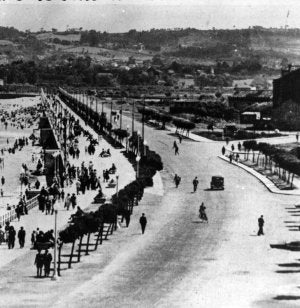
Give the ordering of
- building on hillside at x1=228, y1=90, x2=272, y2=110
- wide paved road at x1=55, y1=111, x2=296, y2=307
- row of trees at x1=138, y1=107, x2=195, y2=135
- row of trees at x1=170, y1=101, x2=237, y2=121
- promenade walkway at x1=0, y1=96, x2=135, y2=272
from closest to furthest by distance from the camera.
A: wide paved road at x1=55, y1=111, x2=296, y2=307 → promenade walkway at x1=0, y1=96, x2=135, y2=272 → row of trees at x1=138, y1=107, x2=195, y2=135 → row of trees at x1=170, y1=101, x2=237, y2=121 → building on hillside at x1=228, y1=90, x2=272, y2=110

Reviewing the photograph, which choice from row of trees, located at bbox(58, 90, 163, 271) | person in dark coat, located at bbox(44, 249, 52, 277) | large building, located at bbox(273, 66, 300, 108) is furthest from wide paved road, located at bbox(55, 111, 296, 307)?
large building, located at bbox(273, 66, 300, 108)

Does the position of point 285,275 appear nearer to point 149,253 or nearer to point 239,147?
point 149,253

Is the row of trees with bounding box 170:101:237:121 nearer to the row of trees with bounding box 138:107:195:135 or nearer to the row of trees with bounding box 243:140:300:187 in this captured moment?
the row of trees with bounding box 138:107:195:135

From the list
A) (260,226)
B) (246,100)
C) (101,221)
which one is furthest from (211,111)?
(101,221)

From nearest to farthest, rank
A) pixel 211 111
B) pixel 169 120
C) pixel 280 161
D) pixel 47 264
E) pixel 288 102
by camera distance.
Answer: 1. pixel 47 264
2. pixel 280 161
3. pixel 288 102
4. pixel 169 120
5. pixel 211 111

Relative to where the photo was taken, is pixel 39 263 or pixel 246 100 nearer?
pixel 39 263

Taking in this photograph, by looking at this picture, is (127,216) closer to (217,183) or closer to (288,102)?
(217,183)
